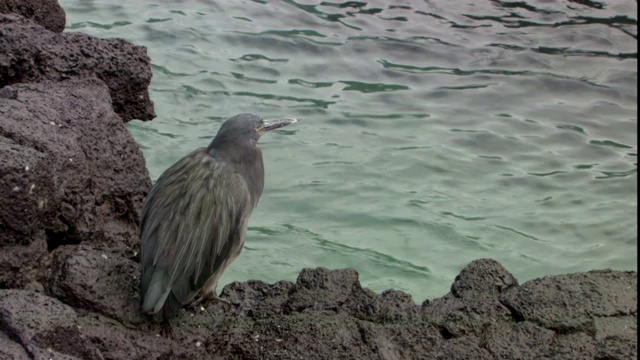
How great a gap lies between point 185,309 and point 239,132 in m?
0.86

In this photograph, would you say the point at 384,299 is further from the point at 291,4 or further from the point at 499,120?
the point at 291,4

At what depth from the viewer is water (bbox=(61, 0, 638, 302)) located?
23.0 feet

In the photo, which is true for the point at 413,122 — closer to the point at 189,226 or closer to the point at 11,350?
the point at 189,226

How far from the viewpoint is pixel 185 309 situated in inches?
169

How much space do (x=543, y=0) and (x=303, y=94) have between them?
3.57m

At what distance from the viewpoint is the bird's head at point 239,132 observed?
463 cm

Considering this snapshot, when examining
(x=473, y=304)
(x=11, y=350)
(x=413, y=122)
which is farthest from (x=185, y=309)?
(x=413, y=122)

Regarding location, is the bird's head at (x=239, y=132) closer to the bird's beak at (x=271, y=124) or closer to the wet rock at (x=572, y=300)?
the bird's beak at (x=271, y=124)

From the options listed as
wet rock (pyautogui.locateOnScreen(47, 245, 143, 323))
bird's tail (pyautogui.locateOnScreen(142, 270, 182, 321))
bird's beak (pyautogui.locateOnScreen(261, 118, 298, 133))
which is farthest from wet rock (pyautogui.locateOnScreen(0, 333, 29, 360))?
bird's beak (pyautogui.locateOnScreen(261, 118, 298, 133))

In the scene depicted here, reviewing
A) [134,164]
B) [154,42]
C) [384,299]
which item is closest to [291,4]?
[154,42]

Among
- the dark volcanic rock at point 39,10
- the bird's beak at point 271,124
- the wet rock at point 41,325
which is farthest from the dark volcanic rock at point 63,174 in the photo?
the dark volcanic rock at point 39,10

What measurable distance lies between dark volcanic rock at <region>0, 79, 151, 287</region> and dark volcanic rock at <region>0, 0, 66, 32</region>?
1398 millimetres

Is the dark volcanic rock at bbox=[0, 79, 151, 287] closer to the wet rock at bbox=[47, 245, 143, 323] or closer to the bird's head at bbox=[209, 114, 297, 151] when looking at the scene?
the wet rock at bbox=[47, 245, 143, 323]

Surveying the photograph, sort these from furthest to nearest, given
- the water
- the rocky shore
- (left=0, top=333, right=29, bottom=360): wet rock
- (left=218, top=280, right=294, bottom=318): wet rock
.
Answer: the water, (left=218, top=280, right=294, bottom=318): wet rock, the rocky shore, (left=0, top=333, right=29, bottom=360): wet rock
